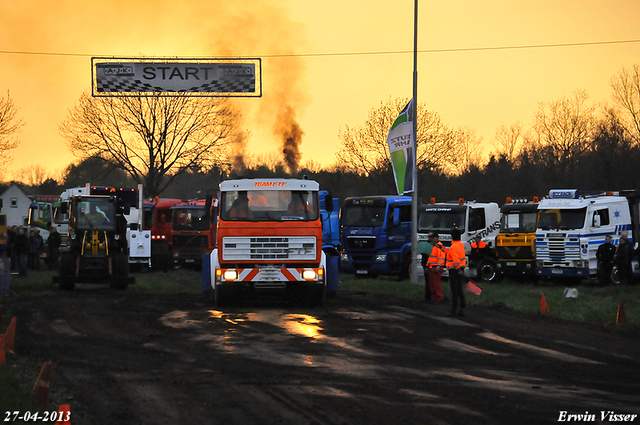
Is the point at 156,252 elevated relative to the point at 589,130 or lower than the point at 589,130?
lower

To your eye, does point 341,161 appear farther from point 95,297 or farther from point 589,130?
point 95,297

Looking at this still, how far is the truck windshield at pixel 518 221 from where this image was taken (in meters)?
27.4

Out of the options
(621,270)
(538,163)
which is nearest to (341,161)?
(538,163)

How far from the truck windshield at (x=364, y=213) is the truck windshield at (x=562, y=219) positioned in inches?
215

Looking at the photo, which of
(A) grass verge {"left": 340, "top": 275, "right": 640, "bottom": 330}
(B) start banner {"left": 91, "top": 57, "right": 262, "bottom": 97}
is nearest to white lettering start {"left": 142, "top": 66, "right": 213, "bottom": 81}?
(B) start banner {"left": 91, "top": 57, "right": 262, "bottom": 97}

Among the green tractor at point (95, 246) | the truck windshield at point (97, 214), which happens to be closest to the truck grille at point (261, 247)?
the green tractor at point (95, 246)

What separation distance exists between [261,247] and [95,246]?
23.8 feet

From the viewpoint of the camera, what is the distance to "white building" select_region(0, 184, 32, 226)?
192 feet

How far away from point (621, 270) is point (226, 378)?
60.5 ft

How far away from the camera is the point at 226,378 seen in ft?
29.8

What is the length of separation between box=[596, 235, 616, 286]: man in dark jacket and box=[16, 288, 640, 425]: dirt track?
953 cm

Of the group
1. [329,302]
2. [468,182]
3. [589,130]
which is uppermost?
[589,130]

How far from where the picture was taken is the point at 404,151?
75.8 feet

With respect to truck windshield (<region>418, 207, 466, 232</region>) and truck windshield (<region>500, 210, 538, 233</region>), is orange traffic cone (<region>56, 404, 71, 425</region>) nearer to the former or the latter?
truck windshield (<region>418, 207, 466, 232</region>)
